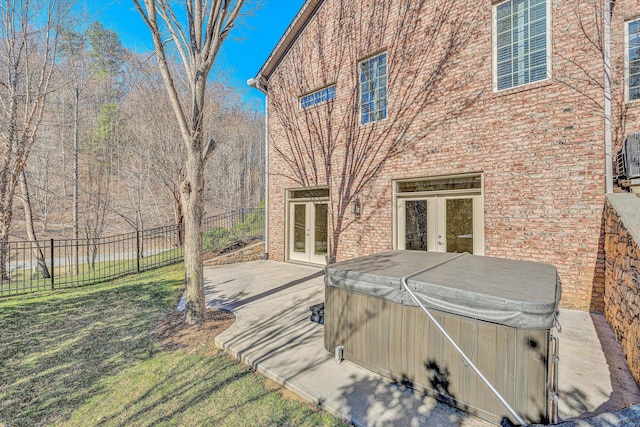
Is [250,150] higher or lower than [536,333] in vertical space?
higher

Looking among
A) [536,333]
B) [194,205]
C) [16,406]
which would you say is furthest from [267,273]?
[536,333]

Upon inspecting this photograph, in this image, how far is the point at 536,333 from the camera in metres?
2.13

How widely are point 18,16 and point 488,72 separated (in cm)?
1260

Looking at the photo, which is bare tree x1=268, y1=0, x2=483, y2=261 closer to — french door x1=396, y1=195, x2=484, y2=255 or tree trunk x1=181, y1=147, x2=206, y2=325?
french door x1=396, y1=195, x2=484, y2=255

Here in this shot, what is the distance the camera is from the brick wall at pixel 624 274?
2861 millimetres

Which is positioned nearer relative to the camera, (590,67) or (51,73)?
(590,67)

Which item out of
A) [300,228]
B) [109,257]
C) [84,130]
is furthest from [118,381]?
[84,130]

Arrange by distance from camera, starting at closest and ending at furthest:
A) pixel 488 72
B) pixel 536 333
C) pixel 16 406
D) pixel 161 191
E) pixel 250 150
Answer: pixel 536 333
pixel 16 406
pixel 488 72
pixel 161 191
pixel 250 150

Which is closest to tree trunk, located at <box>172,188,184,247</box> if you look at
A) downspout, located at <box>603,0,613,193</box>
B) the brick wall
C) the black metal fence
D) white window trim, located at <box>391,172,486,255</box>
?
the black metal fence

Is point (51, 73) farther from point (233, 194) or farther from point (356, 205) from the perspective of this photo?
point (233, 194)

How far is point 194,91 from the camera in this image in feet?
15.8

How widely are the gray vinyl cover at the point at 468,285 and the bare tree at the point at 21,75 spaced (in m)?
10.8

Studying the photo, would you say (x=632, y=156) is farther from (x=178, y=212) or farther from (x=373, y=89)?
(x=178, y=212)

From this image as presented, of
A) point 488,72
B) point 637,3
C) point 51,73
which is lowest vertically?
point 488,72
